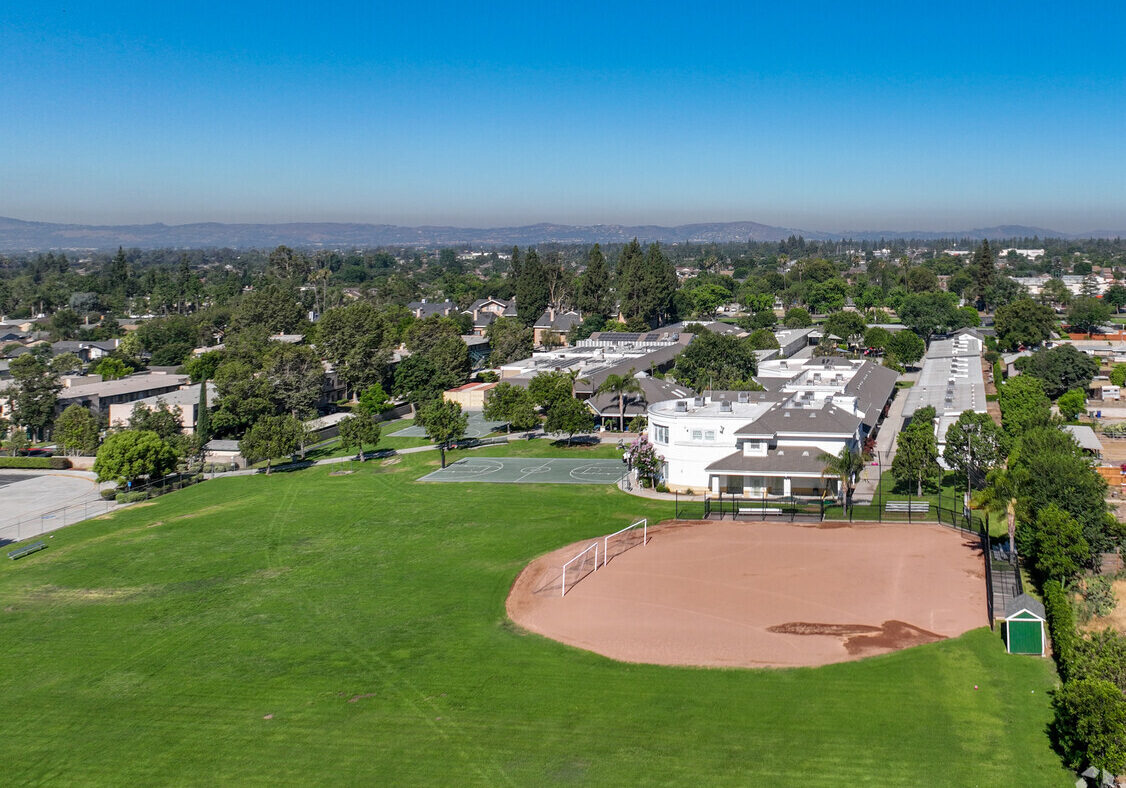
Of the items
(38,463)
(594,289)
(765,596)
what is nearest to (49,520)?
(38,463)

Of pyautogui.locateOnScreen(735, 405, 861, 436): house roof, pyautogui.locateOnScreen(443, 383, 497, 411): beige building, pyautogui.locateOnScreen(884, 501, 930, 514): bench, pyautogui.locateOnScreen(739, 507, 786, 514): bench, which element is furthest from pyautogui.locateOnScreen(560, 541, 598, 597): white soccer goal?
pyautogui.locateOnScreen(443, 383, 497, 411): beige building

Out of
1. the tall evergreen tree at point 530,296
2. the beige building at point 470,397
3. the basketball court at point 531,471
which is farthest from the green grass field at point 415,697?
the tall evergreen tree at point 530,296

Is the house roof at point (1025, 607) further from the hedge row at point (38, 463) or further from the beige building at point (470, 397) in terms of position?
the hedge row at point (38, 463)

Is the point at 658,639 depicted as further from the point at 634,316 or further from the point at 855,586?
the point at 634,316

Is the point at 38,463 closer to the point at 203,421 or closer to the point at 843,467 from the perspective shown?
the point at 203,421

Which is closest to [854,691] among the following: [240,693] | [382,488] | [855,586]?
[855,586]

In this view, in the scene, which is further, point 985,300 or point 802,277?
point 802,277
